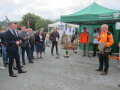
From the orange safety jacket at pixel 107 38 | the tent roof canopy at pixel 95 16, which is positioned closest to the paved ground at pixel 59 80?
the orange safety jacket at pixel 107 38

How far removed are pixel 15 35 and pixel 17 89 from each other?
80.9 inches

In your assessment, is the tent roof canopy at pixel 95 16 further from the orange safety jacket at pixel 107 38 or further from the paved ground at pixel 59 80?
the paved ground at pixel 59 80

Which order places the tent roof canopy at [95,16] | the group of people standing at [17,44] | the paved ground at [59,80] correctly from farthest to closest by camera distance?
the tent roof canopy at [95,16], the group of people standing at [17,44], the paved ground at [59,80]

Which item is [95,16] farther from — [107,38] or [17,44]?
[17,44]

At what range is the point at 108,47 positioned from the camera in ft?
23.5

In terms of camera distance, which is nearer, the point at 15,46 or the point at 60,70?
the point at 15,46

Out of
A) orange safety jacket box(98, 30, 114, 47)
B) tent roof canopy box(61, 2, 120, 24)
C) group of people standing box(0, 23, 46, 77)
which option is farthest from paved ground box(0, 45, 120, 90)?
tent roof canopy box(61, 2, 120, 24)

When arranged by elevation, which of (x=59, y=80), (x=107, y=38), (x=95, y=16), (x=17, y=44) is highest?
(x=95, y=16)

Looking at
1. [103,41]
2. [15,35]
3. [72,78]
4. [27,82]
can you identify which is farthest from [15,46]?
[103,41]

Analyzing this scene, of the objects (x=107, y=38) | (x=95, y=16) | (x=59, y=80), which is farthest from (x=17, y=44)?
(x=95, y=16)

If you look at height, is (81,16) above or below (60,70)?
above

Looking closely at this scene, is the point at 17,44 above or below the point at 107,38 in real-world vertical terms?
below

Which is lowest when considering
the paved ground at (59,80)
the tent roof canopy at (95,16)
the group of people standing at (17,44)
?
the paved ground at (59,80)

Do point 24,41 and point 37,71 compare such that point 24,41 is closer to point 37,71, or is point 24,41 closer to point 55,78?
point 37,71
